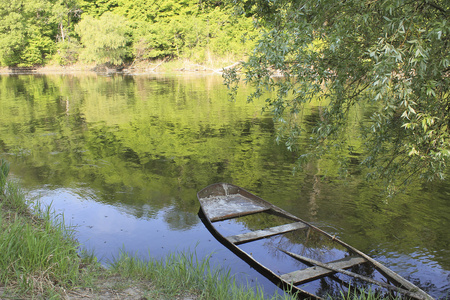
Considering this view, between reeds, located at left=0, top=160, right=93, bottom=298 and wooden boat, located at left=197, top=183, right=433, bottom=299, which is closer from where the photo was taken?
reeds, located at left=0, top=160, right=93, bottom=298

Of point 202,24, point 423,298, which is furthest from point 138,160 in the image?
point 202,24

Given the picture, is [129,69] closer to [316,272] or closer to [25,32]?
[25,32]

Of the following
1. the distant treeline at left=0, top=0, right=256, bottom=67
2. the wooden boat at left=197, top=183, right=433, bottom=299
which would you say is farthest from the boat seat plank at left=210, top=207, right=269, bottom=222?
the distant treeline at left=0, top=0, right=256, bottom=67

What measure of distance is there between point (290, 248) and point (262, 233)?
53 cm

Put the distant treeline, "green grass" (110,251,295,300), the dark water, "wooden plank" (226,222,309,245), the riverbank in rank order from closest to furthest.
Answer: "green grass" (110,251,295,300)
"wooden plank" (226,222,309,245)
the dark water
the distant treeline
the riverbank

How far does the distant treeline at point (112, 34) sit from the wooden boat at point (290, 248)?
37.5 meters

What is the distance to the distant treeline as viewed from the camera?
4684 centimetres

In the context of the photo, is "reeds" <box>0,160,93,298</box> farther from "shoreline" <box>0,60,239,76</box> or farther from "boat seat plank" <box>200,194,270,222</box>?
"shoreline" <box>0,60,239,76</box>

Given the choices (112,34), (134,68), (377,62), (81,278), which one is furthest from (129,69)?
(377,62)

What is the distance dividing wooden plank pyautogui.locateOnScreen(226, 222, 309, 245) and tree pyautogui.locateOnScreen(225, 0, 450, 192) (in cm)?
147

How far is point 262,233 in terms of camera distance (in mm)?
6625

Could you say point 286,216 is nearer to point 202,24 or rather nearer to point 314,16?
point 314,16

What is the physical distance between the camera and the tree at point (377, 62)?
4020 millimetres

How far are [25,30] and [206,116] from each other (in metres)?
42.8
